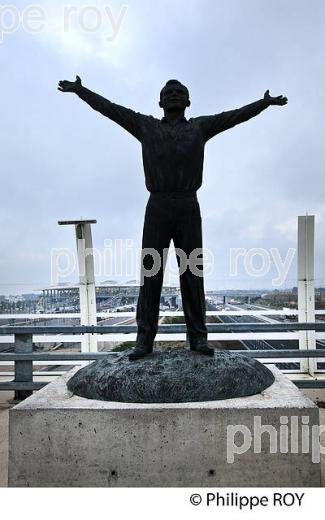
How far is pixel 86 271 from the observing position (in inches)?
263

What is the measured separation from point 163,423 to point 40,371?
183 inches

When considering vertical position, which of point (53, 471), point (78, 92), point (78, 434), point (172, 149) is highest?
point (78, 92)

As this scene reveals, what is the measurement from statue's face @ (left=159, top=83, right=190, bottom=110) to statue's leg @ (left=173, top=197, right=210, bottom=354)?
73 centimetres

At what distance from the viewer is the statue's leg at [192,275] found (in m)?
3.16

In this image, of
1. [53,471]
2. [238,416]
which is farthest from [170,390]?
[53,471]

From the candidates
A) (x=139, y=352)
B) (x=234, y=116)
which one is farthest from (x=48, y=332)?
(x=234, y=116)

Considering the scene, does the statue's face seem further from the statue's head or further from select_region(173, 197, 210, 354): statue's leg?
select_region(173, 197, 210, 354): statue's leg

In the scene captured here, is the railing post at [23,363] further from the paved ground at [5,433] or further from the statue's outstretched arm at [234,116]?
the statue's outstretched arm at [234,116]

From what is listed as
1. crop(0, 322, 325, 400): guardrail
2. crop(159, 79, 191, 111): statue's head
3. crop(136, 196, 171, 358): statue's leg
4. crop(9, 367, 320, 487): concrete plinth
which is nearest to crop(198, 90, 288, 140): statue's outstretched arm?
crop(159, 79, 191, 111): statue's head

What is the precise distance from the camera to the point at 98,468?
256cm

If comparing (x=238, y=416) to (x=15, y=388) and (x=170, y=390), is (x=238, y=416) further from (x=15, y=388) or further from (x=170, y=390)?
(x=15, y=388)

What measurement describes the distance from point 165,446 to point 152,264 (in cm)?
129

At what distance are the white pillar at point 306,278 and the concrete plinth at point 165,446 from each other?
414cm

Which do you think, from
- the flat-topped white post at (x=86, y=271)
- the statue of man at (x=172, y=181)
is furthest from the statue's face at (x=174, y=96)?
the flat-topped white post at (x=86, y=271)
